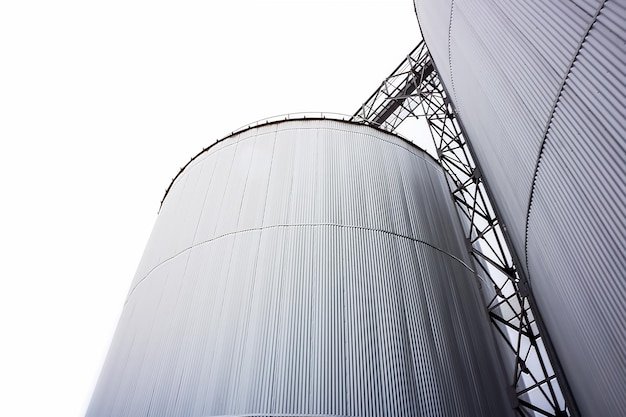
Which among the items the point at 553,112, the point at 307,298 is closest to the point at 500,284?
the point at 307,298

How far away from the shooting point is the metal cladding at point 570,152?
13.1ft

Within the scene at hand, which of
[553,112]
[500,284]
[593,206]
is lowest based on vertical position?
[593,206]

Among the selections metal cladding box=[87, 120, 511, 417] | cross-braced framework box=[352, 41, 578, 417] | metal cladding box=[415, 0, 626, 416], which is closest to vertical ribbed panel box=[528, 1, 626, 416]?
metal cladding box=[415, 0, 626, 416]

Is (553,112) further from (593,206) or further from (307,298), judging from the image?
(307,298)

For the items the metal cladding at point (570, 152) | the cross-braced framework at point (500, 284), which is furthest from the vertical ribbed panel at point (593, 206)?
the cross-braced framework at point (500, 284)

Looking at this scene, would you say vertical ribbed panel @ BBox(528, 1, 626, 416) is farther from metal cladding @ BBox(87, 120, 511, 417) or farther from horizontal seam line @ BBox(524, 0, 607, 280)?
metal cladding @ BBox(87, 120, 511, 417)

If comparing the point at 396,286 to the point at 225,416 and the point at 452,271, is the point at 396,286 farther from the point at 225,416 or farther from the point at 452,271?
the point at 225,416

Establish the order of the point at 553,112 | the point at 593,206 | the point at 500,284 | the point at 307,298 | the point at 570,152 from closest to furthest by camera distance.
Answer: the point at 593,206, the point at 570,152, the point at 553,112, the point at 307,298, the point at 500,284

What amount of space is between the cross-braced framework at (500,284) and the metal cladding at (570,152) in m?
2.73

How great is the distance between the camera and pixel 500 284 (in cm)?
1853

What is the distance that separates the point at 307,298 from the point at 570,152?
6.10 metres

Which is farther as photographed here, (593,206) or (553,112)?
Answer: (553,112)

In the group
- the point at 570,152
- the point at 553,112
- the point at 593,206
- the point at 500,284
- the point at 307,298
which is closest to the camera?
the point at 593,206

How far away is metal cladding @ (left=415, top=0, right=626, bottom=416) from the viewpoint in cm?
399
